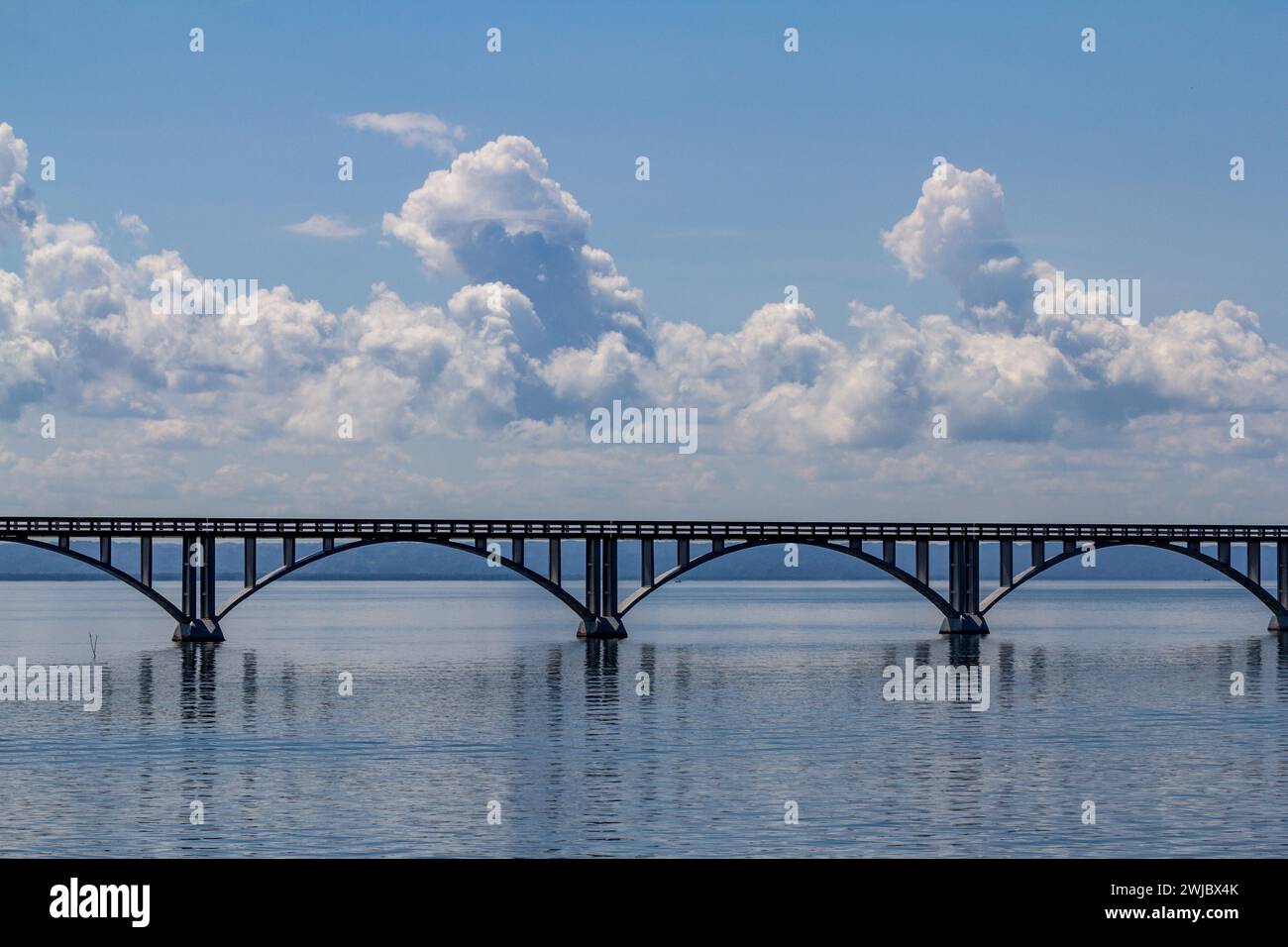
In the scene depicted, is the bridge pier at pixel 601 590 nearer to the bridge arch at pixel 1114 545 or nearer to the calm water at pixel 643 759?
the calm water at pixel 643 759

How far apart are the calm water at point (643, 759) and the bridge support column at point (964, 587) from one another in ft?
39.2

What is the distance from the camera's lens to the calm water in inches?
1193

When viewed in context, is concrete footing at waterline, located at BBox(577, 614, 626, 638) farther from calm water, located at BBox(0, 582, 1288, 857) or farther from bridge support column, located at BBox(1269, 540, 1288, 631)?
bridge support column, located at BBox(1269, 540, 1288, 631)

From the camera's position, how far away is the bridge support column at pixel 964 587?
315 ft

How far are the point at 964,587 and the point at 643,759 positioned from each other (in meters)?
59.5

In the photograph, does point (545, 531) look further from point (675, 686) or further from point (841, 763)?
point (841, 763)

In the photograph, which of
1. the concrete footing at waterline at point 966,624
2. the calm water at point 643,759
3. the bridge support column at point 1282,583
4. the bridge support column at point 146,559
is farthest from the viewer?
the bridge support column at point 1282,583

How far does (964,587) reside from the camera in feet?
321

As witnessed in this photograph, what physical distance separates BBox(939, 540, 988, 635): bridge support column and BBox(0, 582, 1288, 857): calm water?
1194 cm

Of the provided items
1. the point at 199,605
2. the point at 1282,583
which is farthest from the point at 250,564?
the point at 1282,583

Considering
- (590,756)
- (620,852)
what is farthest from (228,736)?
(620,852)

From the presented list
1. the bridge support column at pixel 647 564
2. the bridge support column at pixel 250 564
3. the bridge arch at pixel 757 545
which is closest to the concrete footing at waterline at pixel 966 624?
the bridge arch at pixel 757 545

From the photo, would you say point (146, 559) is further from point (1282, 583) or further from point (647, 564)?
point (1282, 583)
